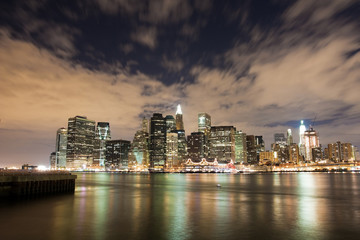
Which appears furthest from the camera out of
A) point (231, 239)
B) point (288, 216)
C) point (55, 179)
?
point (55, 179)

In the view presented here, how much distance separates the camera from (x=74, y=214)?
38.0 metres

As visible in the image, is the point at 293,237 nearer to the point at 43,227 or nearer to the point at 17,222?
the point at 43,227

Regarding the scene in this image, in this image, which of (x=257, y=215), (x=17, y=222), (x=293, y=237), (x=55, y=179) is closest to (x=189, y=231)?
(x=293, y=237)

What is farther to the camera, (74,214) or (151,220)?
(74,214)

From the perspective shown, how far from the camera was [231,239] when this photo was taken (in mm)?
25828

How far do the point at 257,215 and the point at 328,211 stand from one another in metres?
12.5

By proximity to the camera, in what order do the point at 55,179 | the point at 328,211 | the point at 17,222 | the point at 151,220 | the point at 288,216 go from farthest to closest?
the point at 55,179, the point at 328,211, the point at 288,216, the point at 151,220, the point at 17,222

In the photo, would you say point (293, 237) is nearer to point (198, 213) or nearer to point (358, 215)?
point (198, 213)

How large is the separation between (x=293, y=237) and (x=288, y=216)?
11.5 metres

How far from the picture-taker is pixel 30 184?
5338cm

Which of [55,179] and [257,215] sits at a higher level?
[55,179]

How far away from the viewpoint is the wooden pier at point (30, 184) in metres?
49.7

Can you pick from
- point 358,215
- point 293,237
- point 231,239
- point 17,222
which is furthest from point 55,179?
point 358,215

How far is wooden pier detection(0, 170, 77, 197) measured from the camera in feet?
163
